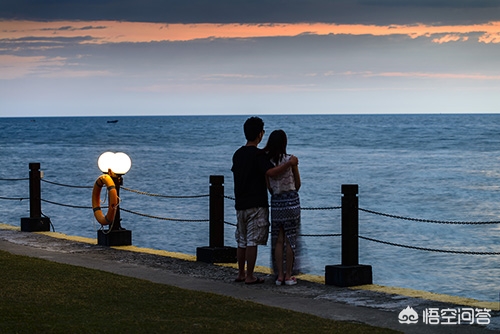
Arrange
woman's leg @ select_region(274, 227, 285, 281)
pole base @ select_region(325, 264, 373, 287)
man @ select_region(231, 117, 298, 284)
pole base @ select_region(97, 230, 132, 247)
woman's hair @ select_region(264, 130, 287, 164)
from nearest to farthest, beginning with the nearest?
woman's hair @ select_region(264, 130, 287, 164), man @ select_region(231, 117, 298, 284), woman's leg @ select_region(274, 227, 285, 281), pole base @ select_region(325, 264, 373, 287), pole base @ select_region(97, 230, 132, 247)

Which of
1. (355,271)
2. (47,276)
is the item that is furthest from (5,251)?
(355,271)

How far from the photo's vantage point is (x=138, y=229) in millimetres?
26500

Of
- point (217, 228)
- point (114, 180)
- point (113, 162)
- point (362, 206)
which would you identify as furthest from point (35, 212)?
point (362, 206)

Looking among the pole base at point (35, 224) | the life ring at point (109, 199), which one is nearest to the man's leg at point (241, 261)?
the life ring at point (109, 199)

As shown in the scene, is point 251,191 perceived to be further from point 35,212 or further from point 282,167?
point 35,212

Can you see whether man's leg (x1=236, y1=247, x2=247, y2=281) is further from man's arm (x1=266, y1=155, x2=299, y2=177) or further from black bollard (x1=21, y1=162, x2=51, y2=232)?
black bollard (x1=21, y1=162, x2=51, y2=232)

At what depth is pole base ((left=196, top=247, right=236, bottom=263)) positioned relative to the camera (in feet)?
38.3

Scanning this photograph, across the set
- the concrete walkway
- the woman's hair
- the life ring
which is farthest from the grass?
the life ring

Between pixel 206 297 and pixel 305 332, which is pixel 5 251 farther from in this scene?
pixel 305 332

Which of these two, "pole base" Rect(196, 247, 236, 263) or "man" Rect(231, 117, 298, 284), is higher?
"man" Rect(231, 117, 298, 284)

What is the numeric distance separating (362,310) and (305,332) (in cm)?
122

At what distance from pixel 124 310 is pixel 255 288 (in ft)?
6.16

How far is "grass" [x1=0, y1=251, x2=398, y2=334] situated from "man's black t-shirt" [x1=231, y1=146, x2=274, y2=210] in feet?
4.07

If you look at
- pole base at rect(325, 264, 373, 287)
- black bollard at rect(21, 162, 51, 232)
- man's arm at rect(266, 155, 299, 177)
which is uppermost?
man's arm at rect(266, 155, 299, 177)
